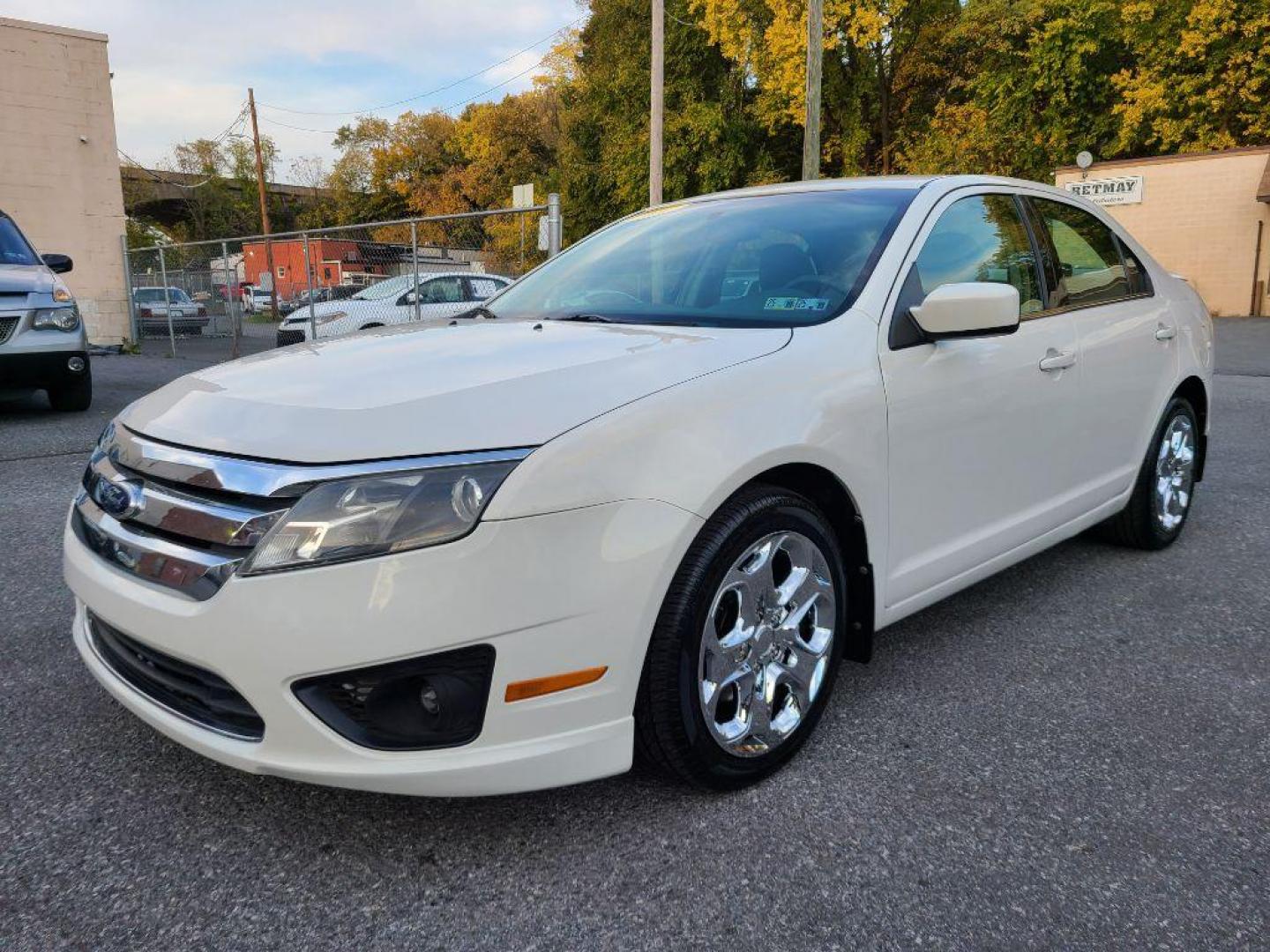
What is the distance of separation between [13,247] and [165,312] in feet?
27.0

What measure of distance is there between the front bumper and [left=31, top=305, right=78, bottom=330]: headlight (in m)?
6.78

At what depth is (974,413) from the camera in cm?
280

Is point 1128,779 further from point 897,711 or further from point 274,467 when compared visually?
point 274,467

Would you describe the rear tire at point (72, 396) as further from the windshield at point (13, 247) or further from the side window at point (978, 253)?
the side window at point (978, 253)

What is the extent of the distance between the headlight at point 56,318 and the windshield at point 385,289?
12.1ft

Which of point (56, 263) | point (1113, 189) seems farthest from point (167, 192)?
point (56, 263)

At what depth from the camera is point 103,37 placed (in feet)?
51.6

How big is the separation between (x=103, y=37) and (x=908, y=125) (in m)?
24.3

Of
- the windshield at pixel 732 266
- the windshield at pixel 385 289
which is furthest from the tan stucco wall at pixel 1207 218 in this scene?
the windshield at pixel 732 266

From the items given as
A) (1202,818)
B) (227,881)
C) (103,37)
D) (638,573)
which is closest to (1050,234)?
(1202,818)

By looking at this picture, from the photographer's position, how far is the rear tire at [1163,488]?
3967 millimetres

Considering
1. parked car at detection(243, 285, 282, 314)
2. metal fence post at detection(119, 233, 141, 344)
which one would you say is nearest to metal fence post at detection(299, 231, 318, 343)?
parked car at detection(243, 285, 282, 314)

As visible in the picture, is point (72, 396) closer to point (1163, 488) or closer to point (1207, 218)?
point (1163, 488)

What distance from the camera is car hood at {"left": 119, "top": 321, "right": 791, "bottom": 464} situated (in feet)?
6.12
